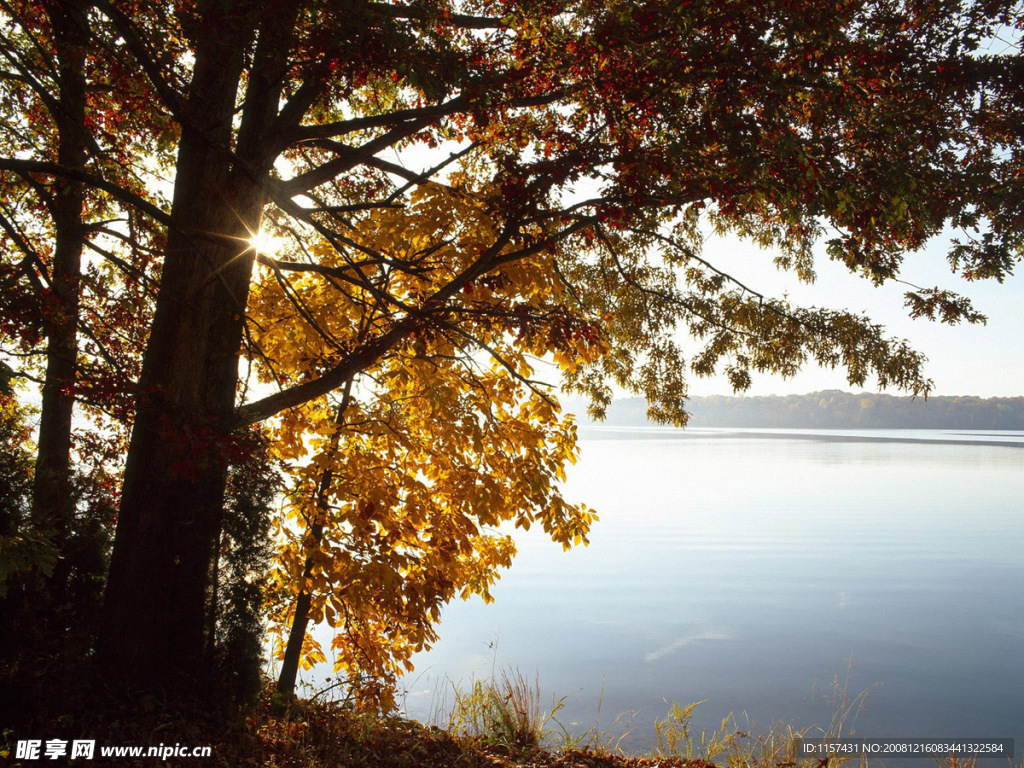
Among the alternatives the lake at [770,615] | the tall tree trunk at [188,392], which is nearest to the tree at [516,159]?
the tall tree trunk at [188,392]

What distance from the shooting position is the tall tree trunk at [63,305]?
14.6ft

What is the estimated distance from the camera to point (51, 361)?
6117mm

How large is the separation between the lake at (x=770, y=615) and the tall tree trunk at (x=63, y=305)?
402 centimetres

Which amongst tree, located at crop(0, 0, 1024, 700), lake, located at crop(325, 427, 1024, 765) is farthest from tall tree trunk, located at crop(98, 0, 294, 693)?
lake, located at crop(325, 427, 1024, 765)

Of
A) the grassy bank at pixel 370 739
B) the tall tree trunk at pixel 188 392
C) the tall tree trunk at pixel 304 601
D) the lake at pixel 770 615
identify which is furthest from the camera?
the lake at pixel 770 615

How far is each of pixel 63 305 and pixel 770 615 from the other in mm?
14955

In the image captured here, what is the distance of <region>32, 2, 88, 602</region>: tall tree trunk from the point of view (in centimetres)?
445

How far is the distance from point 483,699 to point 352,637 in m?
1.52

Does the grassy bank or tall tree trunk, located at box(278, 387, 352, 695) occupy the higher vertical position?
tall tree trunk, located at box(278, 387, 352, 695)

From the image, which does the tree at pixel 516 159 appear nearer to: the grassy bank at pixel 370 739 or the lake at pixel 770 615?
the grassy bank at pixel 370 739

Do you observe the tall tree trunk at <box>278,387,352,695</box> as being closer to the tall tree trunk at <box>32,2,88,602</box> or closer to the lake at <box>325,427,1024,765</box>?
the tall tree trunk at <box>32,2,88,602</box>

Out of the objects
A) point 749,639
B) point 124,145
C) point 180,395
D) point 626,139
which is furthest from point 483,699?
point 749,639

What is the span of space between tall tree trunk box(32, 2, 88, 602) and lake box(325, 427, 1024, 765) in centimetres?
402

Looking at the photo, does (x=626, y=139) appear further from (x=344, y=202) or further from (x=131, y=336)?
(x=131, y=336)
